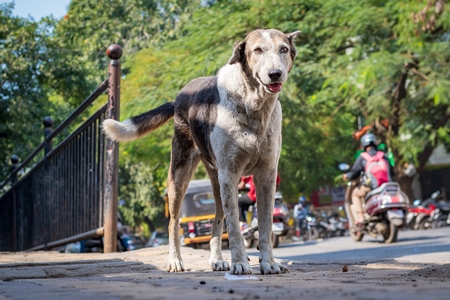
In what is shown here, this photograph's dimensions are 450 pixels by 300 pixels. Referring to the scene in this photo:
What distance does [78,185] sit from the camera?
9.48 m

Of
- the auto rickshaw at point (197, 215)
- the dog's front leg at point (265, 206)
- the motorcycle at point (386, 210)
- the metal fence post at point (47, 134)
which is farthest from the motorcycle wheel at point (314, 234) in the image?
the dog's front leg at point (265, 206)

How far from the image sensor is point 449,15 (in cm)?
1684

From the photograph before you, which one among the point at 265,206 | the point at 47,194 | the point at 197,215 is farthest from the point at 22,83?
the point at 265,206

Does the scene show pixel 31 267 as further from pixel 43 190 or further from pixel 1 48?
pixel 1 48

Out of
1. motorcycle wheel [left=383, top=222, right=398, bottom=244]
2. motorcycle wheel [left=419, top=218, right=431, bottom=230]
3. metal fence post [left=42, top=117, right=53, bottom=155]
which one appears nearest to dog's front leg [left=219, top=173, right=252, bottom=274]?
metal fence post [left=42, top=117, right=53, bottom=155]

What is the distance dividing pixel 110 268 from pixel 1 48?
17836mm

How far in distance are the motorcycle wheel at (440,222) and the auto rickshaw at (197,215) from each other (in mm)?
8469

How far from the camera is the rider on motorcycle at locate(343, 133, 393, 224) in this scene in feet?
45.6

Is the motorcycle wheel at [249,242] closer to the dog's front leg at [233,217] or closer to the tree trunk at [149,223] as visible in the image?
→ the dog's front leg at [233,217]

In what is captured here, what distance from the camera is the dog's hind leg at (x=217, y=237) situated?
20.5 ft

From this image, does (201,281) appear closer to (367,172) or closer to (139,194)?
(367,172)

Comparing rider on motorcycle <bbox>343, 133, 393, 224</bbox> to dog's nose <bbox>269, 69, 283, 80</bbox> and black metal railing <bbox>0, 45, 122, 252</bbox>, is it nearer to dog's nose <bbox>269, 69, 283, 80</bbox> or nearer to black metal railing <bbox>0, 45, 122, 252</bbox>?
black metal railing <bbox>0, 45, 122, 252</bbox>

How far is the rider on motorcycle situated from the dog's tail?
7.26m

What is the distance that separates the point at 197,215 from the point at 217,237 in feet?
36.3
